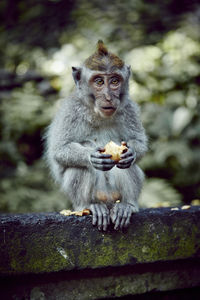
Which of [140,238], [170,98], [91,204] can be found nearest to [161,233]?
[140,238]

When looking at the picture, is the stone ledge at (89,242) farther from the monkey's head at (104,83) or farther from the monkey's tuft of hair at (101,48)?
the monkey's tuft of hair at (101,48)

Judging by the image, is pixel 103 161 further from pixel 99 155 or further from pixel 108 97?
pixel 108 97

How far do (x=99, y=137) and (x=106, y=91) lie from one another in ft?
1.75

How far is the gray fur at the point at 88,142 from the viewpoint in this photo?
10.8 ft

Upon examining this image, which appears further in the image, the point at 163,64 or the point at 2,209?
the point at 163,64

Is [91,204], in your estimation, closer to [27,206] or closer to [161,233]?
[161,233]

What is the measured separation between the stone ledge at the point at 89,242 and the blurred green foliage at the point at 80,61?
8.51 ft

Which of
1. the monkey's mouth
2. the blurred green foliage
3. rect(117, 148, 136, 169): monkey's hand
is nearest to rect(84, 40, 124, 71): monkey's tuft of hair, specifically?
the monkey's mouth

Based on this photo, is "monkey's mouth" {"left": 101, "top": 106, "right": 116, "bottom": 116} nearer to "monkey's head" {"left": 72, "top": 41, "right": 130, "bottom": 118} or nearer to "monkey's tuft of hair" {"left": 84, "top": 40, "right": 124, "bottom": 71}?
"monkey's head" {"left": 72, "top": 41, "right": 130, "bottom": 118}

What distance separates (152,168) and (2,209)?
9.41 feet

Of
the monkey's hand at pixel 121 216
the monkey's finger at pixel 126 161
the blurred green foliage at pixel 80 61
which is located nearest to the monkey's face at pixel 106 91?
the monkey's finger at pixel 126 161

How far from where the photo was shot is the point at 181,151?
6.32m

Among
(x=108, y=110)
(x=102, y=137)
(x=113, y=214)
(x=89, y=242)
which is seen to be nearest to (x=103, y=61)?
(x=108, y=110)

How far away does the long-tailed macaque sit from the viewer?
10.5 ft
